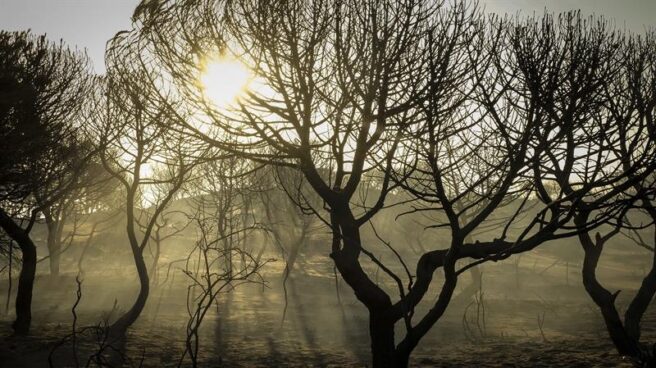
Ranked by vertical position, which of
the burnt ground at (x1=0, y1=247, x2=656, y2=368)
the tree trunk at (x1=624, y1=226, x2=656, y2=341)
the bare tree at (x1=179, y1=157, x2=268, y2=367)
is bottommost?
the burnt ground at (x1=0, y1=247, x2=656, y2=368)

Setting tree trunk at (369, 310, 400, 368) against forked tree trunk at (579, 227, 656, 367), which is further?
forked tree trunk at (579, 227, 656, 367)

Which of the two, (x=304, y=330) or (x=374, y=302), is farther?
(x=304, y=330)

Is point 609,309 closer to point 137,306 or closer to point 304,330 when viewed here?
point 304,330

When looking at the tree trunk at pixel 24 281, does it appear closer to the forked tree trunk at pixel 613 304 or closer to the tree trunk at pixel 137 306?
the tree trunk at pixel 137 306

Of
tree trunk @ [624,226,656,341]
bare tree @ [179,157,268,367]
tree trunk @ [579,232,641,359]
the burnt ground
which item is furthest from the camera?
the burnt ground

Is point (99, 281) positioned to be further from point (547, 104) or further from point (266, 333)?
point (547, 104)

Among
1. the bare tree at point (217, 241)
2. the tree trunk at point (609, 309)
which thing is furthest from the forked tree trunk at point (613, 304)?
the bare tree at point (217, 241)

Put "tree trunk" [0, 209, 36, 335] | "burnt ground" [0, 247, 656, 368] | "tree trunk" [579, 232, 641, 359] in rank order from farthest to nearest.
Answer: "tree trunk" [0, 209, 36, 335] < "burnt ground" [0, 247, 656, 368] < "tree trunk" [579, 232, 641, 359]

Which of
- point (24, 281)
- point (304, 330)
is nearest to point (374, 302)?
point (24, 281)

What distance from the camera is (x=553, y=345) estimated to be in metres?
10.4

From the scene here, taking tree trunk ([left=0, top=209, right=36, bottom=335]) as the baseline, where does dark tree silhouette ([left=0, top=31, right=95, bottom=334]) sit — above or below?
above

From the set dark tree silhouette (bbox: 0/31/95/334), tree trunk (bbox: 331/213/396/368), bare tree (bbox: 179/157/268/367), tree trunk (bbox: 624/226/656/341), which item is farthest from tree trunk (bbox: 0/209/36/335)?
tree trunk (bbox: 624/226/656/341)

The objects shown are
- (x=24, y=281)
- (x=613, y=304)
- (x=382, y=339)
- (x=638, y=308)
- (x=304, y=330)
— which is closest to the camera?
(x=382, y=339)

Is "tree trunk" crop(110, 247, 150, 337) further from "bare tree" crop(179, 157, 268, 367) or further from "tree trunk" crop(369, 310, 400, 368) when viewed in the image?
"tree trunk" crop(369, 310, 400, 368)
